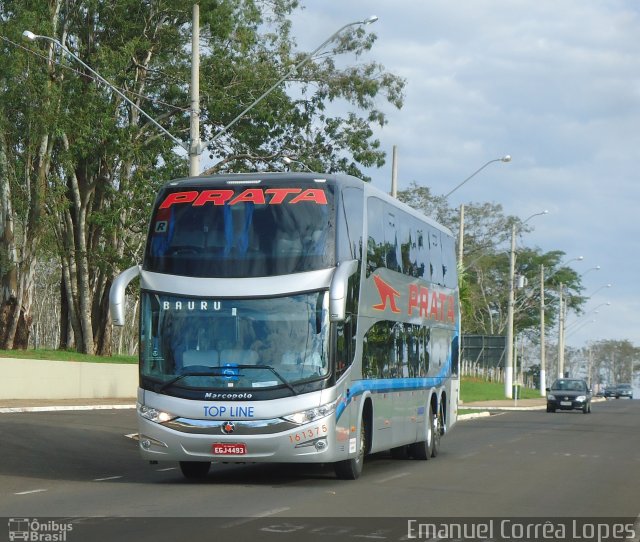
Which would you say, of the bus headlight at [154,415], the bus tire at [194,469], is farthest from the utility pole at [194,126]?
the bus headlight at [154,415]

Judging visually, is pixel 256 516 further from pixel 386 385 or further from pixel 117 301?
pixel 386 385

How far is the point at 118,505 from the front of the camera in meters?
13.4

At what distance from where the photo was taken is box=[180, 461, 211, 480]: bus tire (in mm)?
17250

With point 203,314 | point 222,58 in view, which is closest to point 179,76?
point 222,58

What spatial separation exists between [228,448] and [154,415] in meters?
1.09

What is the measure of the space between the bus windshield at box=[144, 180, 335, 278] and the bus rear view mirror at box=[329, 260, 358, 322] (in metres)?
0.41

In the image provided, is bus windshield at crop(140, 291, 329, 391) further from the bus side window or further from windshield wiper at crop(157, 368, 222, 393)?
the bus side window

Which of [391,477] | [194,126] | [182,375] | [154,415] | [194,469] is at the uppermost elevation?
[194,126]

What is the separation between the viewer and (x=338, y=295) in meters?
15.4

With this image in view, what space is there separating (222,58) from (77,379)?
12.8 metres

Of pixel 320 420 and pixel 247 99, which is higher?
pixel 247 99

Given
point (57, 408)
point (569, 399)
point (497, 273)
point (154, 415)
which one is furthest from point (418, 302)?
point (497, 273)

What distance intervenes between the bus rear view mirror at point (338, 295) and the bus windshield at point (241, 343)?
0.39 metres

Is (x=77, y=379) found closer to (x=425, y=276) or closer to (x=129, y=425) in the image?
(x=129, y=425)
